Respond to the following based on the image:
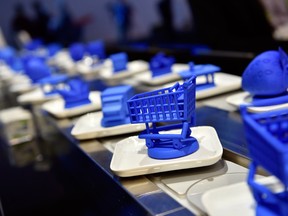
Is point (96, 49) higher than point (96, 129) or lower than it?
higher

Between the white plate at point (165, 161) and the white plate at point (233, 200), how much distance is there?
5.9 inches

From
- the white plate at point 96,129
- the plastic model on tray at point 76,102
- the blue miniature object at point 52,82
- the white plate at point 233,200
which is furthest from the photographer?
the blue miniature object at point 52,82

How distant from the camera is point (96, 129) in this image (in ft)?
3.85

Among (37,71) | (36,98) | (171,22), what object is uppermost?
(171,22)

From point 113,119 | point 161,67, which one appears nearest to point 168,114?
point 113,119

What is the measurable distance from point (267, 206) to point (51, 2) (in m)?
4.74

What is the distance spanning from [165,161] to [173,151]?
0.09 ft

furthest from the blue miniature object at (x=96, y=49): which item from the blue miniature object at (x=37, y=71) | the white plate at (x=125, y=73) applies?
the blue miniature object at (x=37, y=71)

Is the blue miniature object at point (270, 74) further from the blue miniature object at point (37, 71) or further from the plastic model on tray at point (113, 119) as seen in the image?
the blue miniature object at point (37, 71)

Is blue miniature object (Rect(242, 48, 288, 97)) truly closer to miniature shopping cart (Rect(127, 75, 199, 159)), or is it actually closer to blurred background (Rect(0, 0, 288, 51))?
miniature shopping cart (Rect(127, 75, 199, 159))

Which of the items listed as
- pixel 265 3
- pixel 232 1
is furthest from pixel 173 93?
pixel 232 1

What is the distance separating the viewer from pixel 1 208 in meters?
1.44

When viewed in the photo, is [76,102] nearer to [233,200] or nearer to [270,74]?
[270,74]

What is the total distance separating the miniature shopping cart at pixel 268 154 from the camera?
1.70 ft
